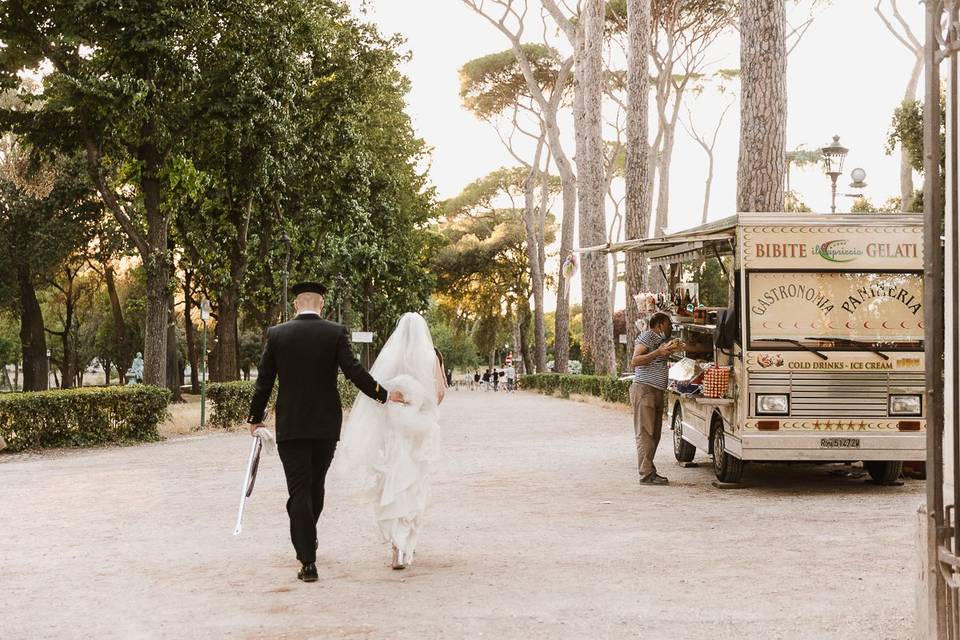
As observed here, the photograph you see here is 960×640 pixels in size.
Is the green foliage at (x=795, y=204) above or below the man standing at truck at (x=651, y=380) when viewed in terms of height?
above

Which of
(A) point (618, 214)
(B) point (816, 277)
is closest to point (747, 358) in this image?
(B) point (816, 277)

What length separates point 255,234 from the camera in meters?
33.4

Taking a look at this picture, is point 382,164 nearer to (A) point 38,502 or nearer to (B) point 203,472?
(B) point 203,472

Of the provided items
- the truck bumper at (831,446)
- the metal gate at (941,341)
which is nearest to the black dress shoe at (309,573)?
the metal gate at (941,341)

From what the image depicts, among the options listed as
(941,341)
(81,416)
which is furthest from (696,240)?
(81,416)

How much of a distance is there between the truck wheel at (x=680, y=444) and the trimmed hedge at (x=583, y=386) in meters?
13.3

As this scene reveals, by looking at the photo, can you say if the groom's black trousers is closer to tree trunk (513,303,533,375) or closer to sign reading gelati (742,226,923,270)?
sign reading gelati (742,226,923,270)

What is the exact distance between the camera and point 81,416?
18.7 meters

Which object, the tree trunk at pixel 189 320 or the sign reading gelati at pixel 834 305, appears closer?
the sign reading gelati at pixel 834 305

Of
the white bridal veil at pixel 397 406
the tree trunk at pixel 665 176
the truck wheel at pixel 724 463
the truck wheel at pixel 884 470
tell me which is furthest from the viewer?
the tree trunk at pixel 665 176

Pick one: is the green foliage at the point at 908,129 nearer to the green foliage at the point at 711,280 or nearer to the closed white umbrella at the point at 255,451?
the green foliage at the point at 711,280

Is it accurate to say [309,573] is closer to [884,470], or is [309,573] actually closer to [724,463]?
[724,463]

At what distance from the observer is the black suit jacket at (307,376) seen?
732 cm

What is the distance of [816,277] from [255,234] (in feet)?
79.2
